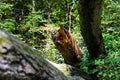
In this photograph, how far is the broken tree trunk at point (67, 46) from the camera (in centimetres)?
711

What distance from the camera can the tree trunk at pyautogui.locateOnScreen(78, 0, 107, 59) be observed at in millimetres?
5422

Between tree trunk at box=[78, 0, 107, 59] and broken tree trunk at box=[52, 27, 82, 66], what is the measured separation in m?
0.74

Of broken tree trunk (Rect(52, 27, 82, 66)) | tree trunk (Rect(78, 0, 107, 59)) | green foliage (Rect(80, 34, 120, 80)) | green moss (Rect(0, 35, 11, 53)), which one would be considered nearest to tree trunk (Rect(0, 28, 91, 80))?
green moss (Rect(0, 35, 11, 53))

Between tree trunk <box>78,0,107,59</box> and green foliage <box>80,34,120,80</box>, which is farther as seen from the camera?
green foliage <box>80,34,120,80</box>

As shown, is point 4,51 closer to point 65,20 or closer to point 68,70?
point 68,70

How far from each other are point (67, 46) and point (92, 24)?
149 centimetres

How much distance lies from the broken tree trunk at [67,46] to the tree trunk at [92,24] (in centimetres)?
74

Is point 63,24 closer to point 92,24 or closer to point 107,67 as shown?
point 92,24

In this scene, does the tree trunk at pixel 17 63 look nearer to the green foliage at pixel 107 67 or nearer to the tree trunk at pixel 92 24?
the tree trunk at pixel 92 24

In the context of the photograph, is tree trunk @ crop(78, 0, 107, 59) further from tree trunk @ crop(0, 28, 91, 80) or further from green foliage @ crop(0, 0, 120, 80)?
tree trunk @ crop(0, 28, 91, 80)

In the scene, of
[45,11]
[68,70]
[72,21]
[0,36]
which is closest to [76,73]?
[68,70]

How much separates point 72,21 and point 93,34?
14.2 meters

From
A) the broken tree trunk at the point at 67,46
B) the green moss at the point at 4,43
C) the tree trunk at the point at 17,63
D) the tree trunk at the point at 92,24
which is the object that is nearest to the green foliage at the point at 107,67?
the tree trunk at the point at 92,24

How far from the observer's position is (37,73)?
3.18 meters
